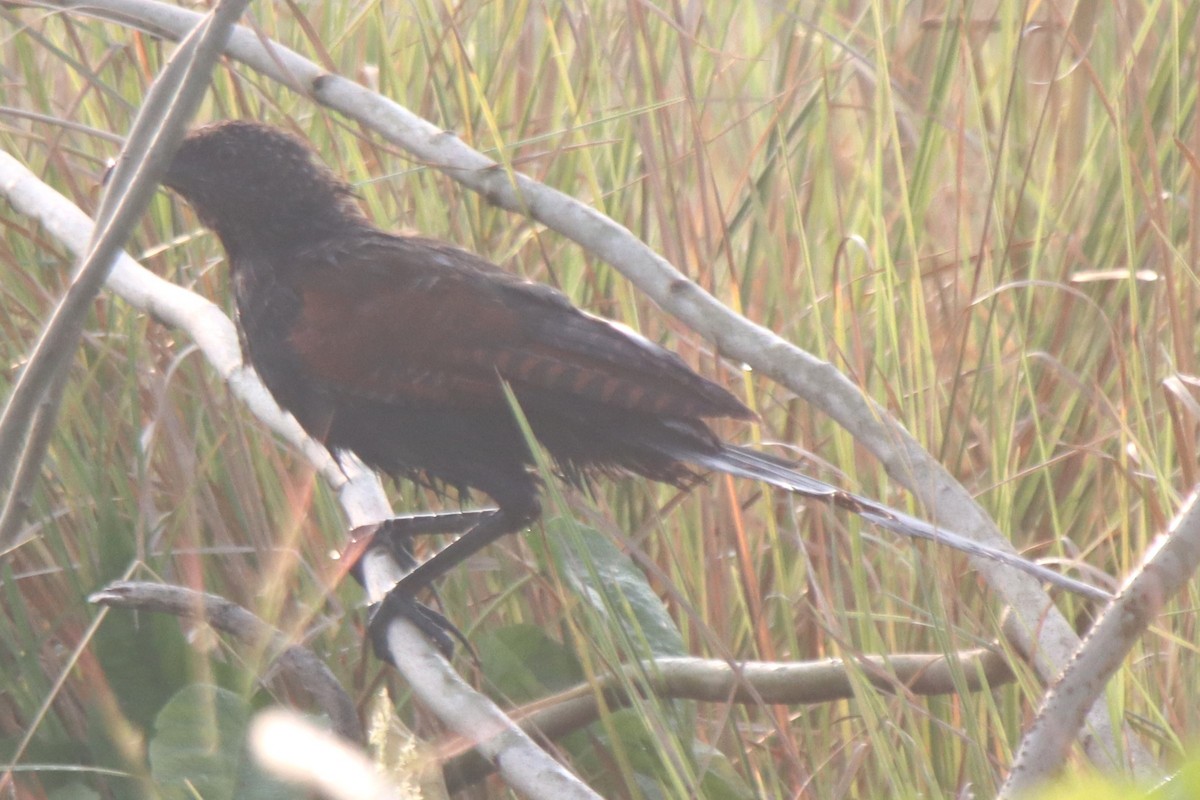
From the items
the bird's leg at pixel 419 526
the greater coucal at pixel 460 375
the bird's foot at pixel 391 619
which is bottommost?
the bird's leg at pixel 419 526

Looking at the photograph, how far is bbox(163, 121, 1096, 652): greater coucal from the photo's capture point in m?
2.01

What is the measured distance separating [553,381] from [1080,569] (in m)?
0.77

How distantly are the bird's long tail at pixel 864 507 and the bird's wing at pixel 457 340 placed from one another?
118mm

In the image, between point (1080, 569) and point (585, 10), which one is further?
point (585, 10)

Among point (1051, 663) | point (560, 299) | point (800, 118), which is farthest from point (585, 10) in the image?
point (1051, 663)

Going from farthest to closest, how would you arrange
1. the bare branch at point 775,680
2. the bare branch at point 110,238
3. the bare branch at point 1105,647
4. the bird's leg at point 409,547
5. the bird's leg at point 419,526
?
the bird's leg at point 419,526
the bird's leg at point 409,547
the bare branch at point 775,680
the bare branch at point 110,238
the bare branch at point 1105,647

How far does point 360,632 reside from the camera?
7.41ft

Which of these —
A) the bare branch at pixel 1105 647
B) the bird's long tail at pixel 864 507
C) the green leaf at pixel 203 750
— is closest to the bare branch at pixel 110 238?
the green leaf at pixel 203 750

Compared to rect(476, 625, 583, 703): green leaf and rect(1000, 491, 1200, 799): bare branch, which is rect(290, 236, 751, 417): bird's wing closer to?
rect(476, 625, 583, 703): green leaf

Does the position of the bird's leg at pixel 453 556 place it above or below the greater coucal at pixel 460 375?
below

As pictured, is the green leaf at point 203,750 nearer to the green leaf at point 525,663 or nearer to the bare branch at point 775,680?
the bare branch at point 775,680

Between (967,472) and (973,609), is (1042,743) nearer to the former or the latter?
(973,609)

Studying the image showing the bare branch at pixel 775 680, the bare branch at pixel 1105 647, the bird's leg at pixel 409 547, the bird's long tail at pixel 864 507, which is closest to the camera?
the bare branch at pixel 1105 647

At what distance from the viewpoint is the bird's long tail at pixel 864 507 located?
128 centimetres
